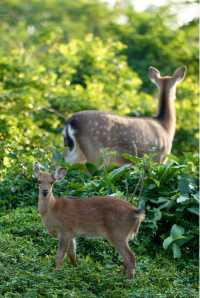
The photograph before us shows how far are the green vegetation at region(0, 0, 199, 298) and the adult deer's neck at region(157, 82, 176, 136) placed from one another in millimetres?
1101

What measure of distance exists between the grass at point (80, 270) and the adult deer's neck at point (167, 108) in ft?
15.0

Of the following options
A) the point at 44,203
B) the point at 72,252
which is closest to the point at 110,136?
the point at 44,203

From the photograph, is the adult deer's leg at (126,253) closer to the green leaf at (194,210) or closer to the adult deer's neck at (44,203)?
the adult deer's neck at (44,203)

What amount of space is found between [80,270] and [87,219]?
1.42 ft

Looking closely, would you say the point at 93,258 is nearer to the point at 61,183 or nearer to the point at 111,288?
the point at 111,288

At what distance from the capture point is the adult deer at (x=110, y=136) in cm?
1091

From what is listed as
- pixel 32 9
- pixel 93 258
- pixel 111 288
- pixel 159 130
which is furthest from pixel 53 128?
pixel 32 9

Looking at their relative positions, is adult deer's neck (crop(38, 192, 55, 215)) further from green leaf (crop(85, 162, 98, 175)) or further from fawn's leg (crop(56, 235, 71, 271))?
green leaf (crop(85, 162, 98, 175))

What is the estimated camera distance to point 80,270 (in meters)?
7.09

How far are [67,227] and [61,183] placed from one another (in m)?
2.12

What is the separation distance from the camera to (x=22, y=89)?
12.4 m

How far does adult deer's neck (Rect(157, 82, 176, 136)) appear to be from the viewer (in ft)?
41.9

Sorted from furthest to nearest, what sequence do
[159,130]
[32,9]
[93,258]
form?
[32,9]
[159,130]
[93,258]

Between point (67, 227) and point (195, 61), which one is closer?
point (67, 227)
